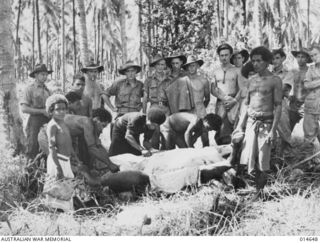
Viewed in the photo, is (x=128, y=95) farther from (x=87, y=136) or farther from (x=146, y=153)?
(x=87, y=136)

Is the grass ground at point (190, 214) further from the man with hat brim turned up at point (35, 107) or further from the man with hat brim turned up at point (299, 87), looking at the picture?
the man with hat brim turned up at point (299, 87)

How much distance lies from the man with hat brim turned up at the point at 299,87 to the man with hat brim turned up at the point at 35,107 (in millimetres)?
3551

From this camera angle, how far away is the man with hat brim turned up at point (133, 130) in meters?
6.07

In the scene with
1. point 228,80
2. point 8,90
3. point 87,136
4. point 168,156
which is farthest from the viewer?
point 228,80

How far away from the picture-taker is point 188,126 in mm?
6242

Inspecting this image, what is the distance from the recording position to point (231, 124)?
6.30 meters

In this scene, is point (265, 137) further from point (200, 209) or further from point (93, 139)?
point (93, 139)

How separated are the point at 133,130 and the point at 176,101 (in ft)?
2.83

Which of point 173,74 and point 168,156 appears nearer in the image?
point 168,156

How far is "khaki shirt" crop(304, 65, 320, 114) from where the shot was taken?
5977 mm

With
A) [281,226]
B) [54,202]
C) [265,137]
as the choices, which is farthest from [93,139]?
[281,226]

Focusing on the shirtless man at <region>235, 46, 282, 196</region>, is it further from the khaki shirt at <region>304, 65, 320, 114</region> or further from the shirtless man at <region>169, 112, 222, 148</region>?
the khaki shirt at <region>304, 65, 320, 114</region>

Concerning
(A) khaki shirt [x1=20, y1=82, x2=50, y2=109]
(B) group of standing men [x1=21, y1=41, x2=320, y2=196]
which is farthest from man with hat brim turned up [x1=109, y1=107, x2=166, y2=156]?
(A) khaki shirt [x1=20, y1=82, x2=50, y2=109]

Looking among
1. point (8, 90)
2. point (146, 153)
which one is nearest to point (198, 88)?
point (146, 153)
